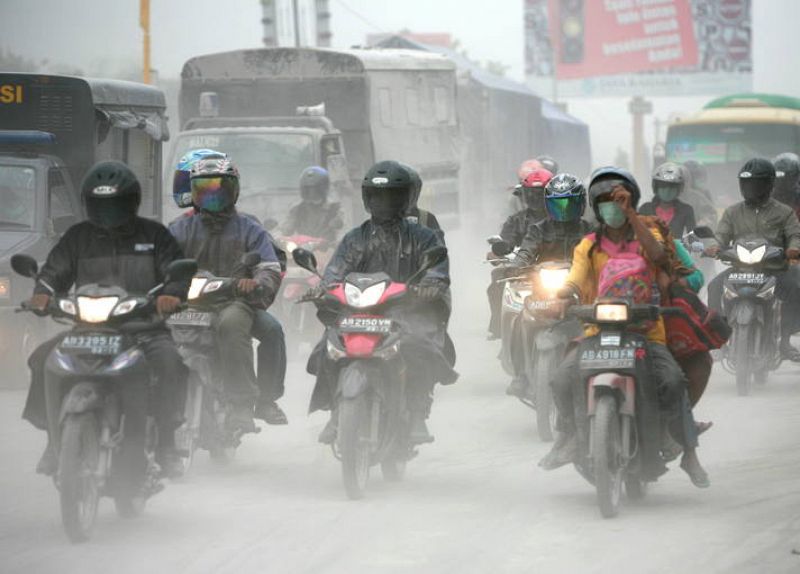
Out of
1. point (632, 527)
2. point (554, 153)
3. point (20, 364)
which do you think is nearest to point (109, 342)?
point (632, 527)

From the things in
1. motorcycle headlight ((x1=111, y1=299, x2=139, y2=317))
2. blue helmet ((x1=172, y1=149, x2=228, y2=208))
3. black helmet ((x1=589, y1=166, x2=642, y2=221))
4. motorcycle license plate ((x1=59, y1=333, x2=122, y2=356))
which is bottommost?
motorcycle license plate ((x1=59, y1=333, x2=122, y2=356))

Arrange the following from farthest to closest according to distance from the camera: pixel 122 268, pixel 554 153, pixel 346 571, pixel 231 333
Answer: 1. pixel 554 153
2. pixel 231 333
3. pixel 122 268
4. pixel 346 571

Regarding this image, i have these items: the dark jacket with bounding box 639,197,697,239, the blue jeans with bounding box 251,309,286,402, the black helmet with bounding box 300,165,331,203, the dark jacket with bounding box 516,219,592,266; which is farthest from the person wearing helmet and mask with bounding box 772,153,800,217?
the blue jeans with bounding box 251,309,286,402

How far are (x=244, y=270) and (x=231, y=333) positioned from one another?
1.28 ft

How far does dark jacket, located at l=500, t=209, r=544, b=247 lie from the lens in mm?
13672

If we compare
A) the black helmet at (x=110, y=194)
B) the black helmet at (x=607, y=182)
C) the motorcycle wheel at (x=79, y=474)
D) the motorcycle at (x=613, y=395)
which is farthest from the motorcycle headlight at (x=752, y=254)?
the motorcycle wheel at (x=79, y=474)

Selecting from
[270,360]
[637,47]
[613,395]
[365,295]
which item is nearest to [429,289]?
[365,295]

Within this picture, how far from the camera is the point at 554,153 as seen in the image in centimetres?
6216

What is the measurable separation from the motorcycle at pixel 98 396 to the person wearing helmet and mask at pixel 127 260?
0.17 metres

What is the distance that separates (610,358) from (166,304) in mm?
2114

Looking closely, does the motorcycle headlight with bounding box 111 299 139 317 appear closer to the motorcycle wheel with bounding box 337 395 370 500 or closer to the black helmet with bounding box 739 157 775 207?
the motorcycle wheel with bounding box 337 395 370 500

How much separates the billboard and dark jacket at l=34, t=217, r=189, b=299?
65525 mm

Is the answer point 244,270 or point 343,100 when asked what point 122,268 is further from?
point 343,100

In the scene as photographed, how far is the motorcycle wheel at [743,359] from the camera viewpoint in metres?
14.4
